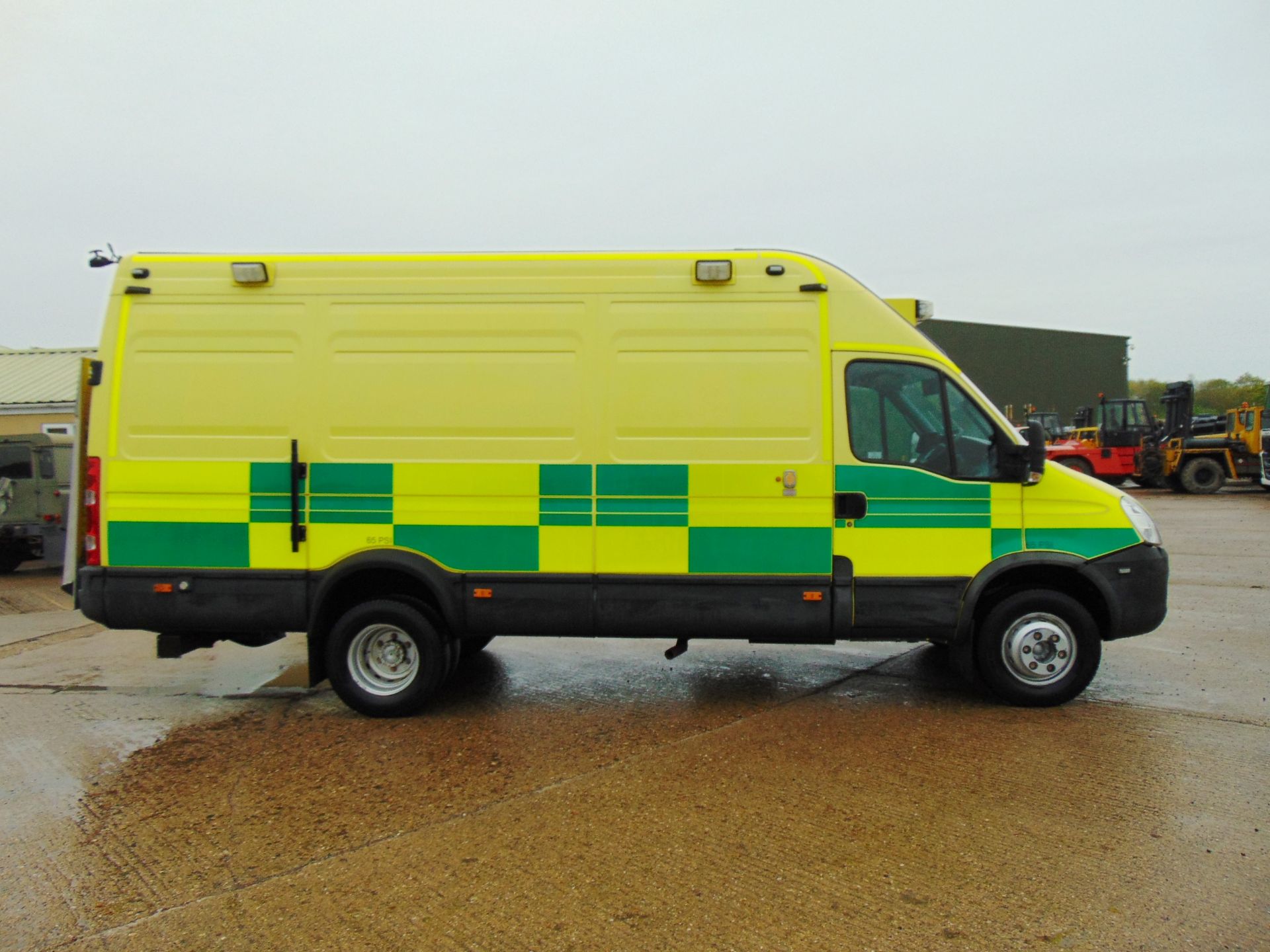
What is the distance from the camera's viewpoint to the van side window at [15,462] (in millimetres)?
11922

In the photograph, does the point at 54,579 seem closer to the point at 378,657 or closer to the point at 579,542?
the point at 378,657

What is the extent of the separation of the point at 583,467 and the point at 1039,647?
2859 mm

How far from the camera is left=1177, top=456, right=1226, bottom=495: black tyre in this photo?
22.0 meters

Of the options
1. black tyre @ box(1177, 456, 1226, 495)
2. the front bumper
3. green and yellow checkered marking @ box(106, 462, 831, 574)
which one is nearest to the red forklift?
black tyre @ box(1177, 456, 1226, 495)

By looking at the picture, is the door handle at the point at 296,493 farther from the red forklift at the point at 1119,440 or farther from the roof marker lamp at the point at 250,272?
the red forklift at the point at 1119,440

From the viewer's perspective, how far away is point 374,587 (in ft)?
17.0

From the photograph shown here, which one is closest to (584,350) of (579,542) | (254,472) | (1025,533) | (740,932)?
(579,542)

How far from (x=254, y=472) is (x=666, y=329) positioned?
2.52 metres

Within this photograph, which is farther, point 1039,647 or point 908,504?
point 1039,647

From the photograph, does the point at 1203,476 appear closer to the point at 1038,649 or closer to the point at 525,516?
the point at 1038,649

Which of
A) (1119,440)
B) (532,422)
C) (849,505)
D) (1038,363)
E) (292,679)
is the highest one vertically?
(1038,363)

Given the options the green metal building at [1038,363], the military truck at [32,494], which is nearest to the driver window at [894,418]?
the military truck at [32,494]

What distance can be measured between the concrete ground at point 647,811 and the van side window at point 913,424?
4.85ft

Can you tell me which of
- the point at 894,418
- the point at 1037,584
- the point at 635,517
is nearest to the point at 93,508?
the point at 635,517
